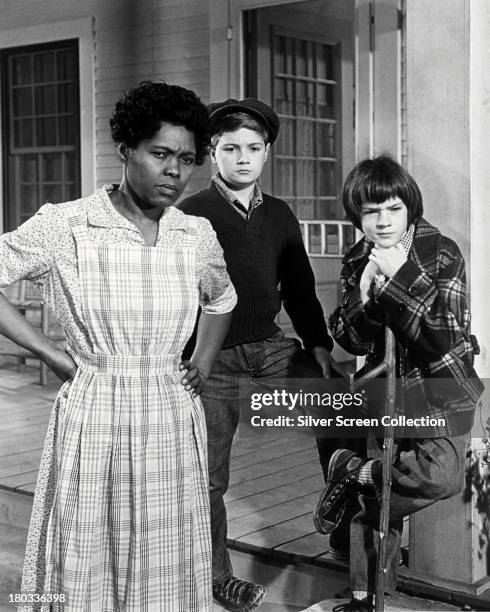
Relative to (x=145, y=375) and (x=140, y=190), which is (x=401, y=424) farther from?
(x=140, y=190)

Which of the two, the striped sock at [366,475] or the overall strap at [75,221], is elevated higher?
the overall strap at [75,221]

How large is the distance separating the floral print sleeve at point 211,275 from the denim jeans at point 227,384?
1.25ft

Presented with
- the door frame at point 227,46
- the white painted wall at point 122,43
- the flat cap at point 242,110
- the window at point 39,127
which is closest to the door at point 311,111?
the door frame at point 227,46

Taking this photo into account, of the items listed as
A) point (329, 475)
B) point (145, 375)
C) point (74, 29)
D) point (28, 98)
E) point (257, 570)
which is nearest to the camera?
point (145, 375)

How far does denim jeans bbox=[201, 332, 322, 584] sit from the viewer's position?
3283 mm

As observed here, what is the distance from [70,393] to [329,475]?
2.97 ft

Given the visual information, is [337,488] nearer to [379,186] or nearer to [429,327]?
[429,327]

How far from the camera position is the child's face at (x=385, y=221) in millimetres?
2834

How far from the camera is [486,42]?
314 cm

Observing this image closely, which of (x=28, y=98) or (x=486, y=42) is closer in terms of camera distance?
(x=486, y=42)

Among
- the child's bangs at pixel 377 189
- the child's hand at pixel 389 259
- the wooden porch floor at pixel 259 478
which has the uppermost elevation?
the child's bangs at pixel 377 189

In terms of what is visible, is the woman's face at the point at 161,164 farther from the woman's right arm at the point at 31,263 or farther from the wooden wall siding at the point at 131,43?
the wooden wall siding at the point at 131,43

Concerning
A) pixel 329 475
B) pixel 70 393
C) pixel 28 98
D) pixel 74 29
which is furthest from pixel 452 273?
pixel 28 98

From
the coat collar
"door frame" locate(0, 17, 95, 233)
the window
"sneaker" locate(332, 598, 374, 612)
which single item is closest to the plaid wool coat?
the coat collar
